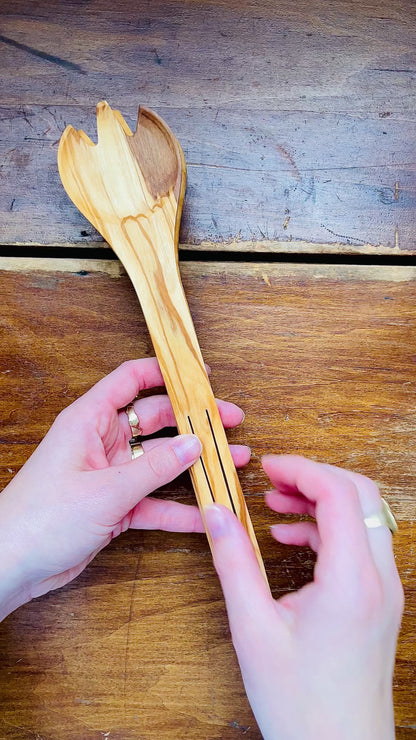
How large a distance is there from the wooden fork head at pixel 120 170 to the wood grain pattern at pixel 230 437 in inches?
2.6

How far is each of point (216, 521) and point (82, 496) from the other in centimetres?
11

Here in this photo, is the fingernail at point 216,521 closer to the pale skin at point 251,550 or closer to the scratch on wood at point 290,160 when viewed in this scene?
the pale skin at point 251,550

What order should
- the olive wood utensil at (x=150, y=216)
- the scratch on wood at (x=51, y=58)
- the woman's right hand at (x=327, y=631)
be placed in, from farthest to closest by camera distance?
the scratch on wood at (x=51, y=58) → the olive wood utensil at (x=150, y=216) → the woman's right hand at (x=327, y=631)

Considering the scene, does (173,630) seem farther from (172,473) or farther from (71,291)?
(71,291)

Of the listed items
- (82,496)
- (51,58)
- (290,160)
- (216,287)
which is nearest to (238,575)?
(82,496)

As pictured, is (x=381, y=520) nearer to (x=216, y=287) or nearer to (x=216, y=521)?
(x=216, y=521)

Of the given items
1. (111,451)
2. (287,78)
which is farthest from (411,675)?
(287,78)

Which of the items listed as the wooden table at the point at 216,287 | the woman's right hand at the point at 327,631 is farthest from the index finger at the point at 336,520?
the wooden table at the point at 216,287

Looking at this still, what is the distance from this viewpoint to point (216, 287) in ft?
1.85

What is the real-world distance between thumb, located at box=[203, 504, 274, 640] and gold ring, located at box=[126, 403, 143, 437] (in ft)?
0.44

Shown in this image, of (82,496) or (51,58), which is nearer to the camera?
(82,496)

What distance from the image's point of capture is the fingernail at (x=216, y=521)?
0.41 metres

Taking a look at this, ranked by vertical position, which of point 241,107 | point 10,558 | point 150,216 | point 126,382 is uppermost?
point 241,107

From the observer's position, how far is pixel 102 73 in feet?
1.98
